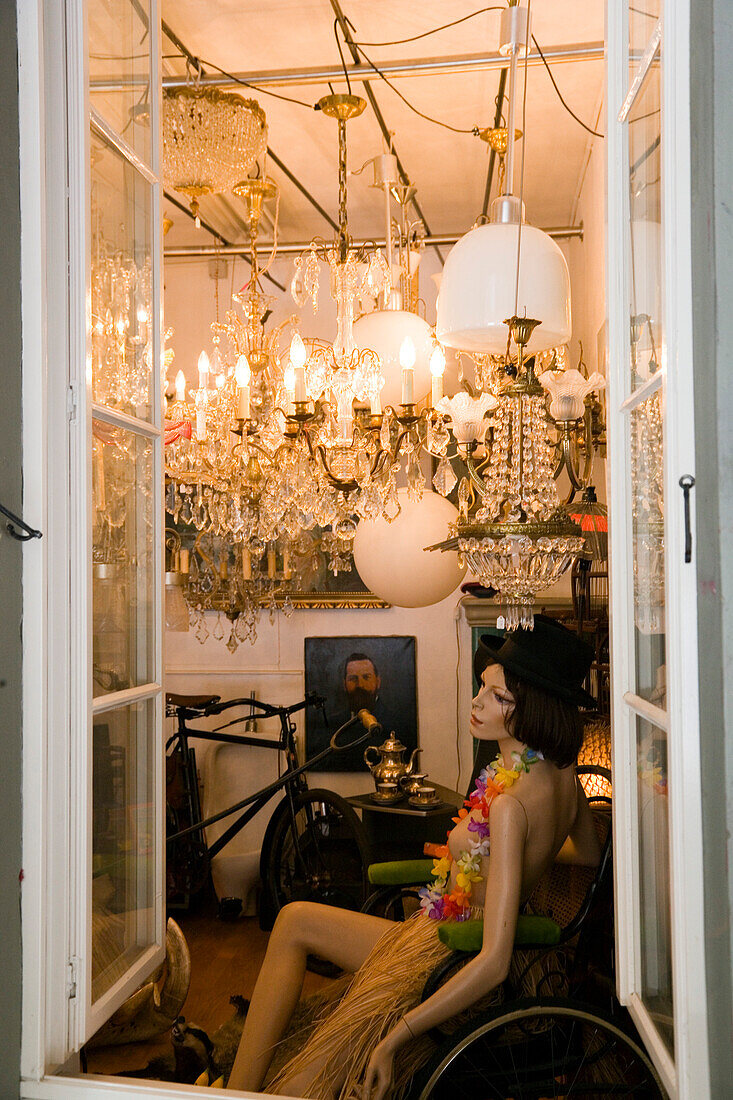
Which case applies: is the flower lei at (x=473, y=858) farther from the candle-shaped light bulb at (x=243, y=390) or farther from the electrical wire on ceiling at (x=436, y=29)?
the electrical wire on ceiling at (x=436, y=29)

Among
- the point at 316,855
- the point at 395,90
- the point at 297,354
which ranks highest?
the point at 395,90

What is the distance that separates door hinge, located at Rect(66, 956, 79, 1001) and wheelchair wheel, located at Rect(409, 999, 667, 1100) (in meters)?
0.76

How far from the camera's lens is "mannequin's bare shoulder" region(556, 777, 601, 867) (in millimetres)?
2797

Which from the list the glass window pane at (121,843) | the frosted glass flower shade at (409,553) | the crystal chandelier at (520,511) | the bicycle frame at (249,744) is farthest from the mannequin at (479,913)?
the bicycle frame at (249,744)

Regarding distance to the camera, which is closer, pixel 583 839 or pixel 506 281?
pixel 506 281

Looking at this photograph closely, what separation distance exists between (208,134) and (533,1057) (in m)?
2.92

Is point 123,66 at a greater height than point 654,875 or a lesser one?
greater

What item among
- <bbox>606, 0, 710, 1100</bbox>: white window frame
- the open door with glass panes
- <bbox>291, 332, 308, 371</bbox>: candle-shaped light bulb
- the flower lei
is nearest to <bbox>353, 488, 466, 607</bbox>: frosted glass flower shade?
<bbox>291, 332, 308, 371</bbox>: candle-shaped light bulb

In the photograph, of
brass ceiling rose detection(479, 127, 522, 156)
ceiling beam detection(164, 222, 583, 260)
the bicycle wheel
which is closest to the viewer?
brass ceiling rose detection(479, 127, 522, 156)

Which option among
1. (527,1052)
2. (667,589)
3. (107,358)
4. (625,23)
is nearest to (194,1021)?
(527,1052)

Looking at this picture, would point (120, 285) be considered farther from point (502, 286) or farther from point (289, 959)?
point (289, 959)

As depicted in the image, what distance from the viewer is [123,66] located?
6.70 ft

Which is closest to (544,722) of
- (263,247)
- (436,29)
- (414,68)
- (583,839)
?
(583,839)

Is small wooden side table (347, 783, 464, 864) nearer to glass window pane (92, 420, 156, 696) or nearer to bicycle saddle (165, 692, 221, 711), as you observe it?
bicycle saddle (165, 692, 221, 711)
